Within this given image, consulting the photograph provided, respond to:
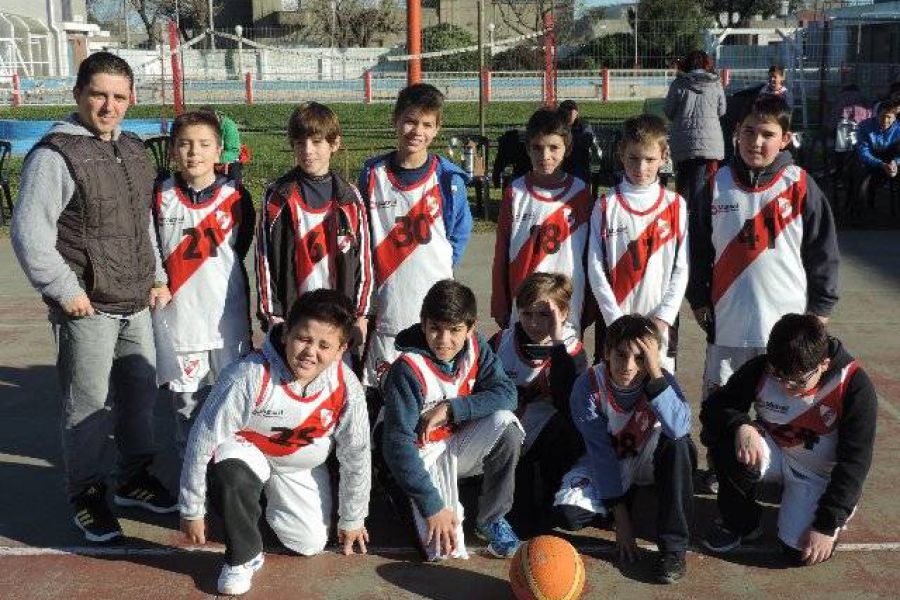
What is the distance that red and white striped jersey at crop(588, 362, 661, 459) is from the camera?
444cm

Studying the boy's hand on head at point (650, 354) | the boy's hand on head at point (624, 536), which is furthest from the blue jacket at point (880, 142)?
the boy's hand on head at point (624, 536)

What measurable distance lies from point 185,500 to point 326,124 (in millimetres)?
1786

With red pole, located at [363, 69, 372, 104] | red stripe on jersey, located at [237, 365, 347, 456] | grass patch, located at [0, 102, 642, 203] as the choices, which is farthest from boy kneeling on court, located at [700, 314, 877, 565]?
red pole, located at [363, 69, 372, 104]

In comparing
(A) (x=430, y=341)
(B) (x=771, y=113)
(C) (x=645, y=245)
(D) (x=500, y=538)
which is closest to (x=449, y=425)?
(A) (x=430, y=341)

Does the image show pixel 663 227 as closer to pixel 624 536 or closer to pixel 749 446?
pixel 749 446

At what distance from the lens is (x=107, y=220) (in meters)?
4.35

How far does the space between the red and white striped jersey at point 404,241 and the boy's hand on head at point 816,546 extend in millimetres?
2047

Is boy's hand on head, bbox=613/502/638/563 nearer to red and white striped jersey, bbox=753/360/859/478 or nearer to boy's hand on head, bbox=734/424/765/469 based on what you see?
boy's hand on head, bbox=734/424/765/469

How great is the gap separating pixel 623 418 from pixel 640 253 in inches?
33.9

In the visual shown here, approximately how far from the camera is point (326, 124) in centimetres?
480

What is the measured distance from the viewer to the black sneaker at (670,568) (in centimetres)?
415

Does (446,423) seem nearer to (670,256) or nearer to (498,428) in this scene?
(498,428)

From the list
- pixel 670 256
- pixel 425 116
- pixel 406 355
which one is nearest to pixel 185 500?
pixel 406 355

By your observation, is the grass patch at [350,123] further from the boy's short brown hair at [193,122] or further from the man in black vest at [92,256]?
the man in black vest at [92,256]
